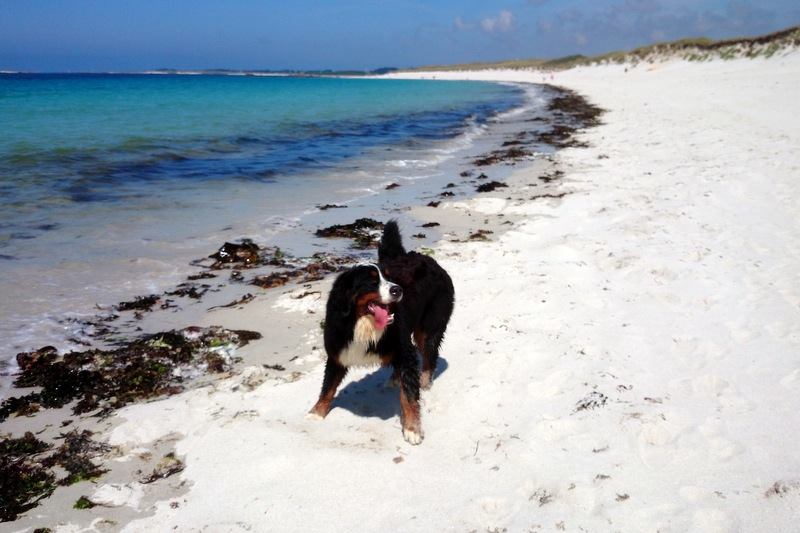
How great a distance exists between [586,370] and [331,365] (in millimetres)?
1994

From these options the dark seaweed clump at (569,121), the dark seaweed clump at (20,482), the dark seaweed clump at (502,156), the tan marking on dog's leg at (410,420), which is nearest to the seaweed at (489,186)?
the dark seaweed clump at (502,156)

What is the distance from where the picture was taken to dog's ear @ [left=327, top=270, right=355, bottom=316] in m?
3.53

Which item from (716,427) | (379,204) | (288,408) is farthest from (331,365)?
(379,204)

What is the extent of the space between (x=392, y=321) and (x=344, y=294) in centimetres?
37

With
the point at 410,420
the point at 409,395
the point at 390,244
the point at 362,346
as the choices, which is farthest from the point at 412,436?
the point at 390,244

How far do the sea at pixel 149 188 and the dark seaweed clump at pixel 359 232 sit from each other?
83cm

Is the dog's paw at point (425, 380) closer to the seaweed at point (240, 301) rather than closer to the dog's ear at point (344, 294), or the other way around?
the dog's ear at point (344, 294)

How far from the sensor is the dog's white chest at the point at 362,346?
141 inches

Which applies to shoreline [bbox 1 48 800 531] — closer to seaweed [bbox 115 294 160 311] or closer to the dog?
the dog

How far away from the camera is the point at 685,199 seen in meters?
9.09

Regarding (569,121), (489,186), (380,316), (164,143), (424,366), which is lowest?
(424,366)

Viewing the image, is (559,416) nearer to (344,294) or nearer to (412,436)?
(412,436)

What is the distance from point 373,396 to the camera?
4.40 meters

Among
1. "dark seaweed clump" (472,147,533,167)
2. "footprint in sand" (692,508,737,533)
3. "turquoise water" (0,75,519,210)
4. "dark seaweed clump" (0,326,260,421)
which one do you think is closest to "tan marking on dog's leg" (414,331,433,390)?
"dark seaweed clump" (0,326,260,421)
